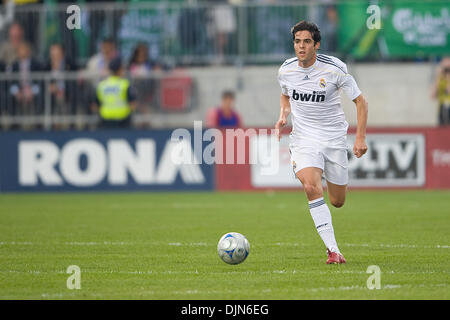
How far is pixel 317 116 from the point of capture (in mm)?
10430

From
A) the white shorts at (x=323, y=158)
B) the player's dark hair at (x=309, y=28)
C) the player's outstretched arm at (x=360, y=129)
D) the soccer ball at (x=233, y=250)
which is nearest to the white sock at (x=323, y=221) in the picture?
the white shorts at (x=323, y=158)

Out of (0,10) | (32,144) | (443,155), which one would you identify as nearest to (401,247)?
(443,155)

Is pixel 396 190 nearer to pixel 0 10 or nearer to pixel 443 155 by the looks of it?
pixel 443 155

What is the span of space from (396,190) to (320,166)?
11.1 m

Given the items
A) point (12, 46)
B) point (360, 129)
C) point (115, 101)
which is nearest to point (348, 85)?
point (360, 129)

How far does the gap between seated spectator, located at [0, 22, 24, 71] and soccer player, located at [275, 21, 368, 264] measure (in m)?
13.6

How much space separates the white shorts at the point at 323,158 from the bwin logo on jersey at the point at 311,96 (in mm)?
437

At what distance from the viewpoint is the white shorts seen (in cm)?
1022

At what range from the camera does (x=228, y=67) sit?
2336cm

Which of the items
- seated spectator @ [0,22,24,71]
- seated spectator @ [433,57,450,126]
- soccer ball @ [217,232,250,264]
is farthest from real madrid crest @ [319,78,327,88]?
seated spectator @ [0,22,24,71]

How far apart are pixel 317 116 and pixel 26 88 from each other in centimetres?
1322

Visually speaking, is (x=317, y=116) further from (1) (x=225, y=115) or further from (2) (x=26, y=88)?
(2) (x=26, y=88)

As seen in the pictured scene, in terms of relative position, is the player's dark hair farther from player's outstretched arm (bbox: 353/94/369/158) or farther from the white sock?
the white sock
